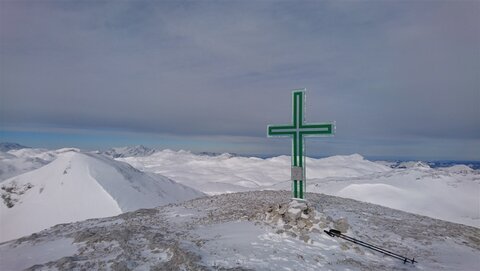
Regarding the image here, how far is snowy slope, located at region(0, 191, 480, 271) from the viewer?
968cm

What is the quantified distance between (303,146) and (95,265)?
8.19 m

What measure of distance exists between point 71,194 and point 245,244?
118 feet

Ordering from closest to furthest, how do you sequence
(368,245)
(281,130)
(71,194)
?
(368,245)
(281,130)
(71,194)

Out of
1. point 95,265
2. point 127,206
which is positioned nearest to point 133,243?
point 95,265

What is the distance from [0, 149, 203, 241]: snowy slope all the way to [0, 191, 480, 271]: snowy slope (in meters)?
25.7

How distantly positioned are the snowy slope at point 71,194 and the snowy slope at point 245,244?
25680 millimetres

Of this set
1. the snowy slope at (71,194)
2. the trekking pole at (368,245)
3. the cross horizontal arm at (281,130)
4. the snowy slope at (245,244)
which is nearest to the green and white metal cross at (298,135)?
the cross horizontal arm at (281,130)

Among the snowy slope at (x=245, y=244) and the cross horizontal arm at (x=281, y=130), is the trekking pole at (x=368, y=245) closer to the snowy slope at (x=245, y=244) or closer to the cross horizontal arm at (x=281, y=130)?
the snowy slope at (x=245, y=244)

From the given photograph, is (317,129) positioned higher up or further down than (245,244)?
higher up

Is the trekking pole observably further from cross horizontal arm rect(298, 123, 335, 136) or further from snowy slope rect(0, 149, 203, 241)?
snowy slope rect(0, 149, 203, 241)

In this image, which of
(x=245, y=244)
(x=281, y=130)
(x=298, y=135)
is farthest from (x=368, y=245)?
(x=281, y=130)

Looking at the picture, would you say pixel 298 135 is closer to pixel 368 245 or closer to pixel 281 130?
pixel 281 130

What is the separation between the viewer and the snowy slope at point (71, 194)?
3834cm

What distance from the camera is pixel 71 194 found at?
41.2m
